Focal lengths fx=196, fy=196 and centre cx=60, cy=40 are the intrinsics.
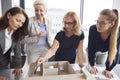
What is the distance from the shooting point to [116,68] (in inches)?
72.4

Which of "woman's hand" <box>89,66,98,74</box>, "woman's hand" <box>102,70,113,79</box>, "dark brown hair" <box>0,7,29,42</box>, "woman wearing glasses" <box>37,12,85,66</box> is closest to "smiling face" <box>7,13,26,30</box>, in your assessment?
"dark brown hair" <box>0,7,29,42</box>

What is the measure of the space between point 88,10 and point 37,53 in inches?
66.6

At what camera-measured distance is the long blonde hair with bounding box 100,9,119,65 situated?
1.70 meters

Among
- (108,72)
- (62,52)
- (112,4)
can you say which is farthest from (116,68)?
(112,4)

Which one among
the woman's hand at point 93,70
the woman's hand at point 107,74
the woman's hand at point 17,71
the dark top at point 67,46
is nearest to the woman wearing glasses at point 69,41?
the dark top at point 67,46

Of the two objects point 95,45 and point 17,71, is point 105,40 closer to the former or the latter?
point 95,45

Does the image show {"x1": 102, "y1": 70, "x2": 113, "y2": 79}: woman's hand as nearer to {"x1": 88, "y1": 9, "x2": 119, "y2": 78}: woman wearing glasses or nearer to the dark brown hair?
{"x1": 88, "y1": 9, "x2": 119, "y2": 78}: woman wearing glasses

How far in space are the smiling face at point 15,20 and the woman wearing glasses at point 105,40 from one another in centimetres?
65

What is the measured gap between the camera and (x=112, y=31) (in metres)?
1.75

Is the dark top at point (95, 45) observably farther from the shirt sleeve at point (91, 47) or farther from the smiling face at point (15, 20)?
the smiling face at point (15, 20)

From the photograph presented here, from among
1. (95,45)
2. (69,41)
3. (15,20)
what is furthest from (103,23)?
(15,20)

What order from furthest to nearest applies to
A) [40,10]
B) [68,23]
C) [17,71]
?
[40,10] < [68,23] < [17,71]

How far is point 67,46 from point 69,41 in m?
0.06

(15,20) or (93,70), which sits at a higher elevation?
(15,20)
